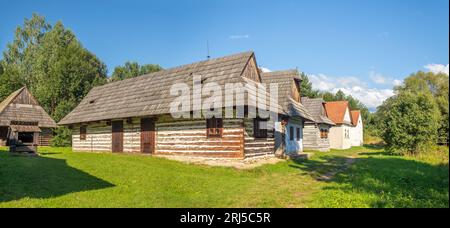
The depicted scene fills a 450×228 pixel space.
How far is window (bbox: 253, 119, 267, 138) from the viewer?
55.2ft

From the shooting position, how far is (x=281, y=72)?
2545cm

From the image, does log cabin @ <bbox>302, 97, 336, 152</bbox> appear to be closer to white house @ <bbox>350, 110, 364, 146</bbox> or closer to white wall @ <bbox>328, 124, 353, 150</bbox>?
white wall @ <bbox>328, 124, 353, 150</bbox>

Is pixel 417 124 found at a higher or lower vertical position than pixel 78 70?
lower

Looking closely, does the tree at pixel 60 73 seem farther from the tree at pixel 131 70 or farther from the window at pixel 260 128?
the window at pixel 260 128

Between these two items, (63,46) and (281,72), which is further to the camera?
(63,46)

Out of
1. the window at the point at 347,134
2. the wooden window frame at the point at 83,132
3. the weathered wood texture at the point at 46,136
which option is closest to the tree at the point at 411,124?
the window at the point at 347,134

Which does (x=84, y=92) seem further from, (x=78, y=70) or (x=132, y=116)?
(x=132, y=116)

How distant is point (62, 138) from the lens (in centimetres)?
3409

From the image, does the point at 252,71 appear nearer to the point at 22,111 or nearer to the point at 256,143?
the point at 256,143
